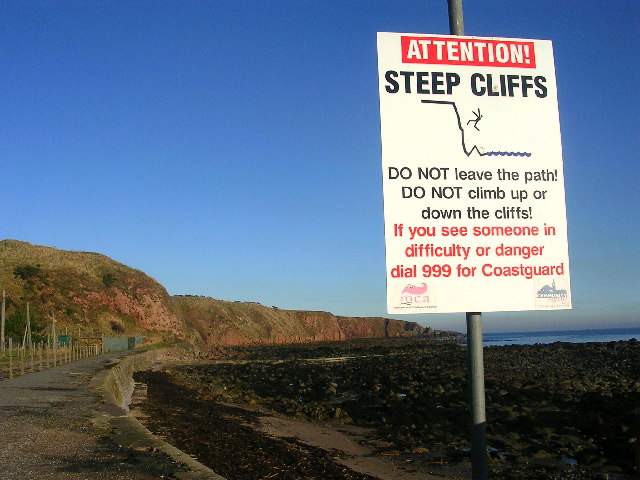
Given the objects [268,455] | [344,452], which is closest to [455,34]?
[268,455]

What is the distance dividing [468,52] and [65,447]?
23.5 ft

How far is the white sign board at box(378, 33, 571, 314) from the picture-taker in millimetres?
3000

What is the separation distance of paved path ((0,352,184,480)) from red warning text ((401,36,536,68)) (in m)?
4.97

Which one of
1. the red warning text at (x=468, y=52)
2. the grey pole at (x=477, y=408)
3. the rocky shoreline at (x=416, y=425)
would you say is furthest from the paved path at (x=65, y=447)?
the red warning text at (x=468, y=52)

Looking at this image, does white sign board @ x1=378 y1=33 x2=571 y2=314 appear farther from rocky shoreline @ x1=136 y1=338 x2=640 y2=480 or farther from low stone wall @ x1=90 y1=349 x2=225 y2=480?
rocky shoreline @ x1=136 y1=338 x2=640 y2=480

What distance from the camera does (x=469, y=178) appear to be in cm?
309

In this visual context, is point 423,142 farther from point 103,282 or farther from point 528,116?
point 103,282

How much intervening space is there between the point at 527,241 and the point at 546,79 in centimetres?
97

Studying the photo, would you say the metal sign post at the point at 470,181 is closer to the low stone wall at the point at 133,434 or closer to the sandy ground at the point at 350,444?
the low stone wall at the point at 133,434

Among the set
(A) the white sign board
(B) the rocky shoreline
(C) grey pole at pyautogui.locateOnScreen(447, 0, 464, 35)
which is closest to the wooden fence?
(B) the rocky shoreline

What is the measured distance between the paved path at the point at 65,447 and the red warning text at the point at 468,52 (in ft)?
16.3

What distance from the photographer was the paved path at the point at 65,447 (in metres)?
6.15

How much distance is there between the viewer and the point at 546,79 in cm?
328

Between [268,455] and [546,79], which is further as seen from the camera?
[268,455]
